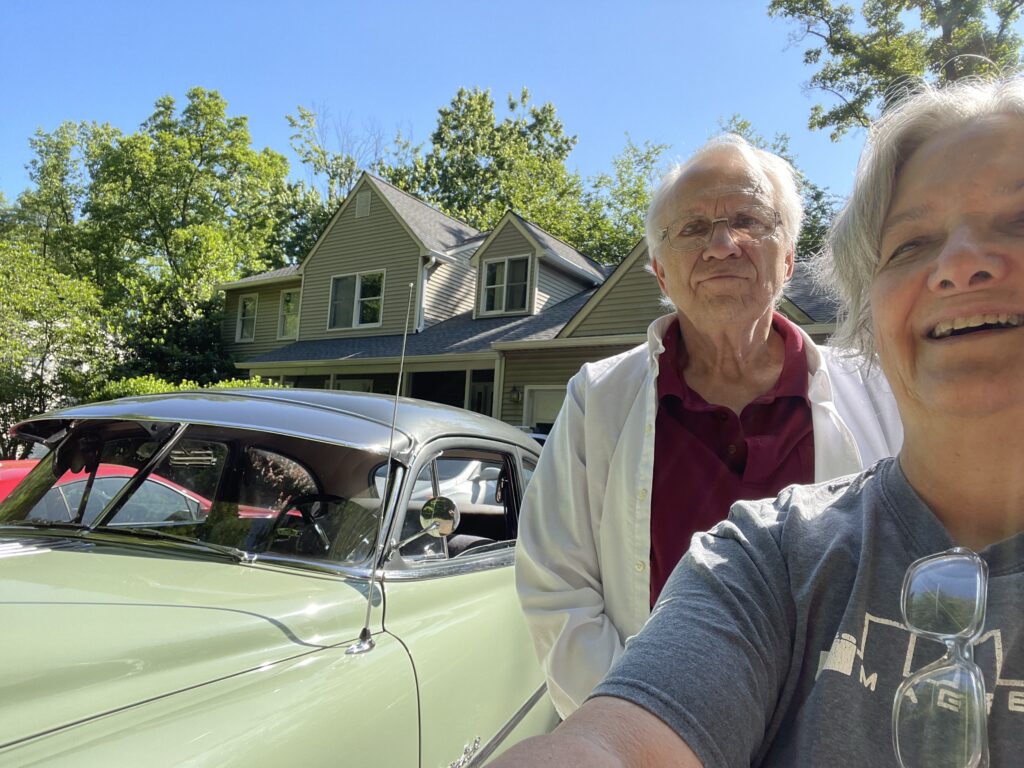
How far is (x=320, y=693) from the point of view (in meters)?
1.53

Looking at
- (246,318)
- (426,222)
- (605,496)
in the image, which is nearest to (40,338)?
(246,318)

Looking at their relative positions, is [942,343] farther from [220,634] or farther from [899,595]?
[220,634]

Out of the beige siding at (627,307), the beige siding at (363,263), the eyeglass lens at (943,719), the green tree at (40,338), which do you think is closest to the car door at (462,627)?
the eyeglass lens at (943,719)

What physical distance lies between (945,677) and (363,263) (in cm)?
1653

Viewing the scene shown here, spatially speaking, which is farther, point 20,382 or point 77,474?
point 20,382

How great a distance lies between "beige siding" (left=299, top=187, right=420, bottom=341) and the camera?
50.9ft

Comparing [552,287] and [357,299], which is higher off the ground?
[552,287]

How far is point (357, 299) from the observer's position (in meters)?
16.3

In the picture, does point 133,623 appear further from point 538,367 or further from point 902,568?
point 538,367

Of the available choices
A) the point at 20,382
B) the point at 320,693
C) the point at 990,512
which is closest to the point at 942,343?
the point at 990,512

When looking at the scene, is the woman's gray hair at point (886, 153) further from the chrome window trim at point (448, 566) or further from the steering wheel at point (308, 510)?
the steering wheel at point (308, 510)

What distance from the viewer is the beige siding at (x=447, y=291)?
15.6 meters

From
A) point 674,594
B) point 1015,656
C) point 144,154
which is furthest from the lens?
point 144,154

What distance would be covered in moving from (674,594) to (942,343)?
0.57 m
